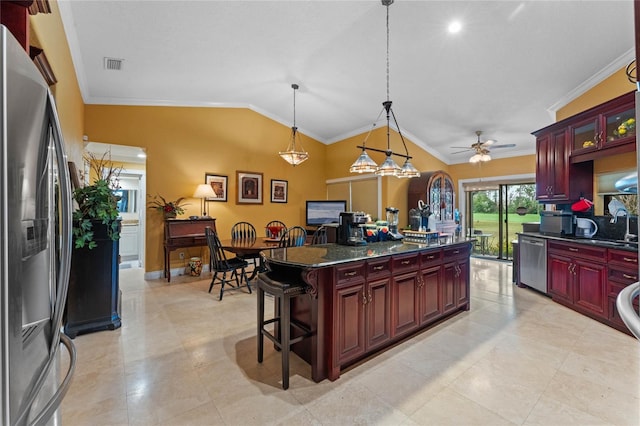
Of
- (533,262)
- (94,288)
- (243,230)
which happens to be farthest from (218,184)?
(533,262)

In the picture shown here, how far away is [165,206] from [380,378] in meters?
4.57

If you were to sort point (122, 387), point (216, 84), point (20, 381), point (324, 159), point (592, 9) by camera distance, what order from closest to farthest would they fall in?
point (20, 381) < point (122, 387) < point (592, 9) < point (216, 84) < point (324, 159)

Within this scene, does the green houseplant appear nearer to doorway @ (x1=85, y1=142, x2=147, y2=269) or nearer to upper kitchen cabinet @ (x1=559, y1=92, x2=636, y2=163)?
doorway @ (x1=85, y1=142, x2=147, y2=269)

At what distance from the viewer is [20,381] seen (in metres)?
0.78

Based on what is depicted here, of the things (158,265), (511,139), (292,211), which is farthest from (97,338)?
(511,139)

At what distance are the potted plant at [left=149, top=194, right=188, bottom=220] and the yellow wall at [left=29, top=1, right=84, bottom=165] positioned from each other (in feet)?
4.10

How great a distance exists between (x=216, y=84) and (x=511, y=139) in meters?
6.21

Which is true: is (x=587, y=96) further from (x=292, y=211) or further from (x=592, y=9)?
(x=292, y=211)

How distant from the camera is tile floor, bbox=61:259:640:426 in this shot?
176 centimetres

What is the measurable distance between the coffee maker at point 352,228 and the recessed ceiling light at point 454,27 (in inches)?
91.0

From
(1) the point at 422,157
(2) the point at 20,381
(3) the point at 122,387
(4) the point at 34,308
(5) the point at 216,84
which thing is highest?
(5) the point at 216,84

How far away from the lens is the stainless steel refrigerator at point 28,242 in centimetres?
70

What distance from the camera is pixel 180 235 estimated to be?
196 inches

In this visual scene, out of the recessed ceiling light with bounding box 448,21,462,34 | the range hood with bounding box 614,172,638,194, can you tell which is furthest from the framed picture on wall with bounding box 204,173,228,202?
the range hood with bounding box 614,172,638,194
